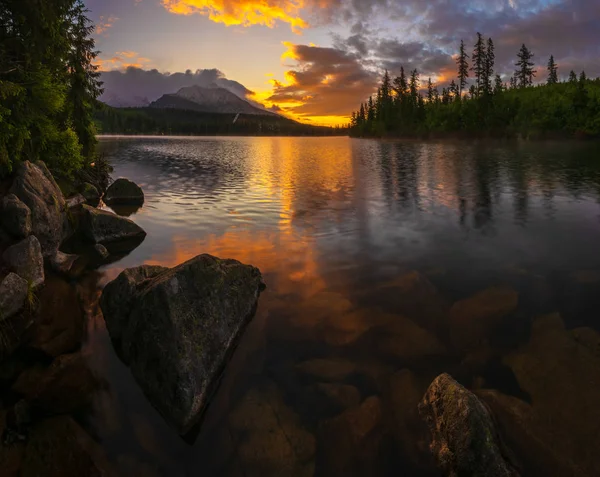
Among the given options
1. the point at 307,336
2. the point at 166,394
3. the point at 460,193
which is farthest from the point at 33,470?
the point at 460,193

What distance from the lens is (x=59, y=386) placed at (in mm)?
8109

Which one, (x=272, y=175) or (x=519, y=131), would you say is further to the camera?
(x=519, y=131)

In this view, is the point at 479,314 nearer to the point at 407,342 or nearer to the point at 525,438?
the point at 407,342

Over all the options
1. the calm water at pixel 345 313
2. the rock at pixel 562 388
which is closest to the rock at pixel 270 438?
the calm water at pixel 345 313

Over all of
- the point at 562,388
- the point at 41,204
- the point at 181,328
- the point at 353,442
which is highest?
the point at 41,204

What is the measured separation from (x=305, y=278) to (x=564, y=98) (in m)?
113

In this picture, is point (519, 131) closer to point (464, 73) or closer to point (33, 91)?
point (464, 73)

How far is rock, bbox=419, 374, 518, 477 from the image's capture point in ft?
18.9

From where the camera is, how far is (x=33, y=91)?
17562mm

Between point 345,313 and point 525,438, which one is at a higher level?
point 345,313

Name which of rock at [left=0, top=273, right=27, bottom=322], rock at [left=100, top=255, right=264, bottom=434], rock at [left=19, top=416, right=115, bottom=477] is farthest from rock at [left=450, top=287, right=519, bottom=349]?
rock at [left=0, top=273, right=27, bottom=322]

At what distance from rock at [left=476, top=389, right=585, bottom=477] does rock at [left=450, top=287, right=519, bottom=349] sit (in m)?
2.07

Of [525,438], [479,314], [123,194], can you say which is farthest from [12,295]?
[123,194]

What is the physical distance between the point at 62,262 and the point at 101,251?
1.97 meters
